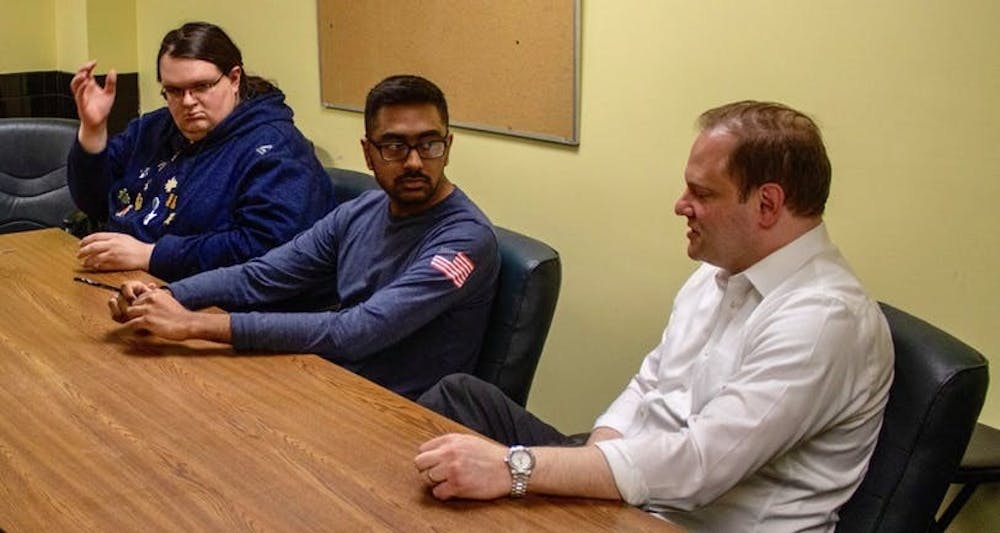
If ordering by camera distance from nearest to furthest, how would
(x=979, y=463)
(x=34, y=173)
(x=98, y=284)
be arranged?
(x=979, y=463) → (x=98, y=284) → (x=34, y=173)

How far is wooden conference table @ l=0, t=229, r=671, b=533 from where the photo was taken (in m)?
1.45

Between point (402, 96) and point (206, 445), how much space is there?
2.85 ft

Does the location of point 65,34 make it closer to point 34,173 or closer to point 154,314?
point 34,173

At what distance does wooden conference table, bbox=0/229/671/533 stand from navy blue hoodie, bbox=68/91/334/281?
0.55 m

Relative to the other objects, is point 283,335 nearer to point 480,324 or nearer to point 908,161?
point 480,324

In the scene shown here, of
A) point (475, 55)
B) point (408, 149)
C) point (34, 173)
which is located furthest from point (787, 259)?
point (34, 173)

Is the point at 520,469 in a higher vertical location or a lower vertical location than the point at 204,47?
lower

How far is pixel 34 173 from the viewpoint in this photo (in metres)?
3.72

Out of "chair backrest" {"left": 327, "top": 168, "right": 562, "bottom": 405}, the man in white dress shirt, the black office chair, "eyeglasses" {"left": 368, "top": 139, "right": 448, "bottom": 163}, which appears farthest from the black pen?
the black office chair

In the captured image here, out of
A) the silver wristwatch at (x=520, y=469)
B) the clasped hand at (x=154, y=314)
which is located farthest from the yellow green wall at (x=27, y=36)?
the silver wristwatch at (x=520, y=469)

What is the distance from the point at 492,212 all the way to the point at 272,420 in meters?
1.47

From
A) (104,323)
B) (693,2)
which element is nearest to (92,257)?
(104,323)

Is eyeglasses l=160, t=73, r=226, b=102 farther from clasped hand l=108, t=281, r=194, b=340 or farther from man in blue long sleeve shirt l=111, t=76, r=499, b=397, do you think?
clasped hand l=108, t=281, r=194, b=340

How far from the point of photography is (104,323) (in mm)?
2225
